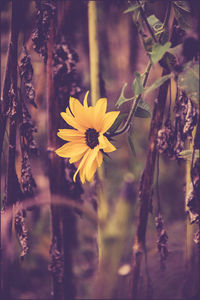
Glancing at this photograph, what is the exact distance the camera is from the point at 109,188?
1.44m

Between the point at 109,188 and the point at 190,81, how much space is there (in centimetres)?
98

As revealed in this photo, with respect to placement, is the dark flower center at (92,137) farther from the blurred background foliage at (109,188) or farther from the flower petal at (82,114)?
the blurred background foliage at (109,188)

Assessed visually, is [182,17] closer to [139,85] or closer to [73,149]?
[139,85]

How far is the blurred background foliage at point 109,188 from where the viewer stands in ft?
2.82

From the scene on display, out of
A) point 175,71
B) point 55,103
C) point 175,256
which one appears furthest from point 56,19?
point 175,256

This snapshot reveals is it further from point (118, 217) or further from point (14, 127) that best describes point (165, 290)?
point (14, 127)

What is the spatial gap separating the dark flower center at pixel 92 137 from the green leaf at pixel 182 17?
0.20 m

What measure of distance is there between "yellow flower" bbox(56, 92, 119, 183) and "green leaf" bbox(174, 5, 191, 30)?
162 millimetres

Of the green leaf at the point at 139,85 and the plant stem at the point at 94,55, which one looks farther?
the plant stem at the point at 94,55

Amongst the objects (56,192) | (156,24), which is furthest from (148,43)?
(56,192)

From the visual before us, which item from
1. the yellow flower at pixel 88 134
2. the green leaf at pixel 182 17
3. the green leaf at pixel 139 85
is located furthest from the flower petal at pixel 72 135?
the green leaf at pixel 182 17

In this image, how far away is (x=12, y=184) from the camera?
664 millimetres

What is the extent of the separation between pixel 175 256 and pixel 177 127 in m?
0.40

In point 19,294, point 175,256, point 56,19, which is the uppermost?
point 56,19
